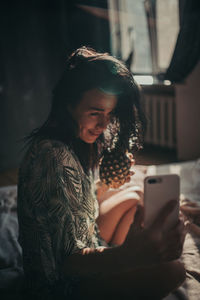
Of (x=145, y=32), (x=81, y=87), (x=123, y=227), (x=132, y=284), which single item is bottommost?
(x=123, y=227)

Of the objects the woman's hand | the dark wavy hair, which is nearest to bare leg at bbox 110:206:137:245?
the dark wavy hair

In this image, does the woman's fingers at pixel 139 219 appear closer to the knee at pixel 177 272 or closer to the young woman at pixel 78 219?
the young woman at pixel 78 219

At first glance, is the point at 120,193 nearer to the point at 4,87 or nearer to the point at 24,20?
the point at 4,87

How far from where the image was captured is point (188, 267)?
1147 mm

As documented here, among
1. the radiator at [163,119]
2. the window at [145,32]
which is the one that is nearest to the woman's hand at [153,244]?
the radiator at [163,119]

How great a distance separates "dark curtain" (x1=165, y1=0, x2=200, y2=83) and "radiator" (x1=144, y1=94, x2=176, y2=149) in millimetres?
472

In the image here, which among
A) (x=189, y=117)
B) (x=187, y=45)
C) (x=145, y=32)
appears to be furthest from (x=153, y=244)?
(x=145, y=32)

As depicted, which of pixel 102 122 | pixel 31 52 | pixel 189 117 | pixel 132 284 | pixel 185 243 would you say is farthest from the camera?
pixel 31 52

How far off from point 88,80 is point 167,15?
9.25ft

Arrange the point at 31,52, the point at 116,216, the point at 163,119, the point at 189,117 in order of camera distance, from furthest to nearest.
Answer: the point at 163,119 < the point at 31,52 < the point at 189,117 < the point at 116,216

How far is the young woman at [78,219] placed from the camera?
812 millimetres

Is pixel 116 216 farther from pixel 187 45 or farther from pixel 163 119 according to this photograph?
pixel 163 119

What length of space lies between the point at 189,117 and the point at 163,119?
43 cm

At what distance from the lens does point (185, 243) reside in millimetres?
Answer: 1283
